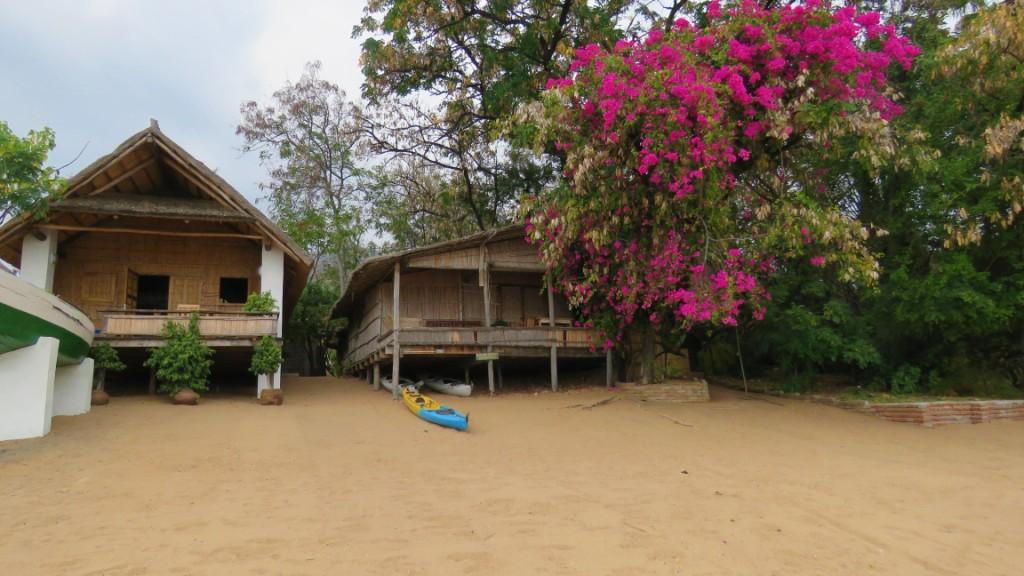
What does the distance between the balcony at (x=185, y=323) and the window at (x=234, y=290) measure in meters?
2.59

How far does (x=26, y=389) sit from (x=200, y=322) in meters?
4.73

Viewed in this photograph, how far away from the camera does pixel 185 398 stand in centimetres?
1232

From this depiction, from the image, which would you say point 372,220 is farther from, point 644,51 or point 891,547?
point 891,547

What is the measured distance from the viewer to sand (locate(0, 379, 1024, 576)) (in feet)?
16.7

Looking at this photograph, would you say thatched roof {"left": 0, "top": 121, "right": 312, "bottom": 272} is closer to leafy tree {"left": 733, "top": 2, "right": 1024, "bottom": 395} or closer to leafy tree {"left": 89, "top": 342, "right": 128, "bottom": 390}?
leafy tree {"left": 89, "top": 342, "right": 128, "bottom": 390}

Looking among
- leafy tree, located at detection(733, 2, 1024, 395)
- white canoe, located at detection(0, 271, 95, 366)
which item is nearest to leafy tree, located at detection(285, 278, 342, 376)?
white canoe, located at detection(0, 271, 95, 366)

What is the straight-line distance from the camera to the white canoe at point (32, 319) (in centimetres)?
766

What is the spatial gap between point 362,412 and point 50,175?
307 inches

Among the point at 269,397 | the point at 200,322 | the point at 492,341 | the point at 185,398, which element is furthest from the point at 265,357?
the point at 492,341

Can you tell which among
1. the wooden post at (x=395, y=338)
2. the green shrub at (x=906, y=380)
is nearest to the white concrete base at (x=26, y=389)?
the wooden post at (x=395, y=338)

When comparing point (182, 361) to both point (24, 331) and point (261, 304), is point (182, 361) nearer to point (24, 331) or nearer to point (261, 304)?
point (261, 304)

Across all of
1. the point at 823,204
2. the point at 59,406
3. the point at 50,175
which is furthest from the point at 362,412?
the point at 823,204

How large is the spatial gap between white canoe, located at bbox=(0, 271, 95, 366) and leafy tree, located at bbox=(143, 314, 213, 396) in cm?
229

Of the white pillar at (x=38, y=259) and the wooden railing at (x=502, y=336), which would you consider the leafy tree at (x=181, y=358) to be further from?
the wooden railing at (x=502, y=336)
